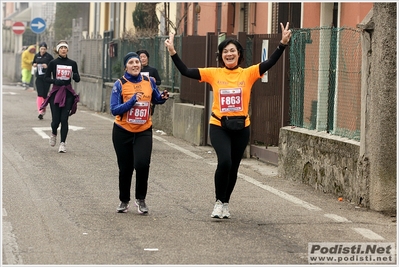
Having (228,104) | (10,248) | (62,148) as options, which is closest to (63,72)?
(62,148)

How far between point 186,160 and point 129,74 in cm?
546

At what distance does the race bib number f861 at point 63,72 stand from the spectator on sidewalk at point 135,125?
6192 mm

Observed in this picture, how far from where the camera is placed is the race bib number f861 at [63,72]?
16609mm

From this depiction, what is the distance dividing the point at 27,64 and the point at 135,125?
30075 mm

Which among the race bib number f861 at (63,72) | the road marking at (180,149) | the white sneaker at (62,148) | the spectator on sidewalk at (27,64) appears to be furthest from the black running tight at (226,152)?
the spectator on sidewalk at (27,64)

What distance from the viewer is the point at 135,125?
1047 cm

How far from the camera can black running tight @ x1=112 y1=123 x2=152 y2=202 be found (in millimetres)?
10438

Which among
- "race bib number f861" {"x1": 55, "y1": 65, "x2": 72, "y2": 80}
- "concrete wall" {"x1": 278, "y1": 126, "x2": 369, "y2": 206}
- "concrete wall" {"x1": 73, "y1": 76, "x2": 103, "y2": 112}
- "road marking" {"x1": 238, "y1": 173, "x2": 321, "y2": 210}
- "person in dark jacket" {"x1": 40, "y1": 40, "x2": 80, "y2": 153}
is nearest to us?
"road marking" {"x1": 238, "y1": 173, "x2": 321, "y2": 210}

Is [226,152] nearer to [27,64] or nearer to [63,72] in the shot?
[63,72]

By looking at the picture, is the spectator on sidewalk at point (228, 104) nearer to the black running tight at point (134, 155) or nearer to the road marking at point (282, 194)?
the black running tight at point (134, 155)

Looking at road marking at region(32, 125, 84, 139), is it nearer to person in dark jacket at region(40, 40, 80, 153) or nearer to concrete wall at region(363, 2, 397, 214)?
person in dark jacket at region(40, 40, 80, 153)

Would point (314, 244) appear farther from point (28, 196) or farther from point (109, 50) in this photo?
point (109, 50)

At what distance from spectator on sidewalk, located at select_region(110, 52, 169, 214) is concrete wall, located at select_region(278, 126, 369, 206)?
95.1 inches

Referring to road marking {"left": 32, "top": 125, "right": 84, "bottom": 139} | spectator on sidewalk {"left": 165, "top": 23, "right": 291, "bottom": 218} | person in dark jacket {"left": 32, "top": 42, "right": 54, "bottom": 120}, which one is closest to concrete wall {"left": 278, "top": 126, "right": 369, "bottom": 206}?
spectator on sidewalk {"left": 165, "top": 23, "right": 291, "bottom": 218}
